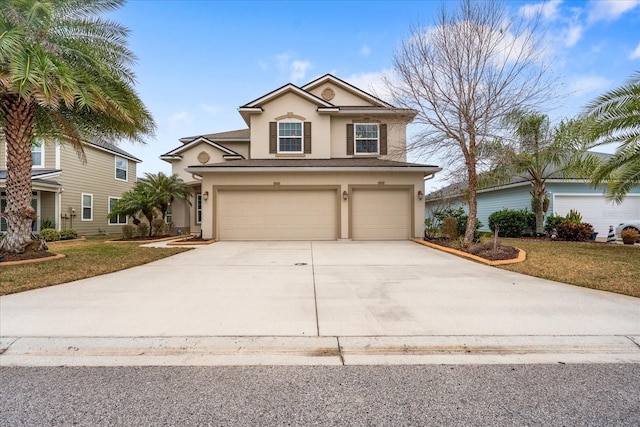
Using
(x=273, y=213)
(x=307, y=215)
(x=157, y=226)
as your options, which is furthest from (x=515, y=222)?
(x=157, y=226)

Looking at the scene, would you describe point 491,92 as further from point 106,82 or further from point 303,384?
point 106,82

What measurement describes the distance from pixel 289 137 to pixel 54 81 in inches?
368

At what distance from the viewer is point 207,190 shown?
13.5 meters

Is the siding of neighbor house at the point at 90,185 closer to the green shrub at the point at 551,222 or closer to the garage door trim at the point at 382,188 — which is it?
the garage door trim at the point at 382,188

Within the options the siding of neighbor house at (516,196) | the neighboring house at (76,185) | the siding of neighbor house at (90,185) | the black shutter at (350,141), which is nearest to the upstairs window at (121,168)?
the neighboring house at (76,185)

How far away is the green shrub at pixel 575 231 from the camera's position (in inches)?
497

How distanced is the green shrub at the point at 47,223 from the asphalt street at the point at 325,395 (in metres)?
16.3

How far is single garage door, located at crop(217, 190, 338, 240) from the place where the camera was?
542 inches

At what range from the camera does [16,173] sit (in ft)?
27.7

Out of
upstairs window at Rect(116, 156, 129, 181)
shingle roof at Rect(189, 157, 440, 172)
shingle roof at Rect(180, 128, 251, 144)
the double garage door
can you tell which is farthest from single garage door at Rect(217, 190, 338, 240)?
upstairs window at Rect(116, 156, 129, 181)

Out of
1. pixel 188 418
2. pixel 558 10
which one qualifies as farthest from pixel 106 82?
pixel 558 10

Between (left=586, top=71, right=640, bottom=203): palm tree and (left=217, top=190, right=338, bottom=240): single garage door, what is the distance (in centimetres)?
896

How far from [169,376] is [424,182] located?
12740mm

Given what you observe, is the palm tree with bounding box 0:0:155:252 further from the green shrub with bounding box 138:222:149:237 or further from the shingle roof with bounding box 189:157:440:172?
the green shrub with bounding box 138:222:149:237
